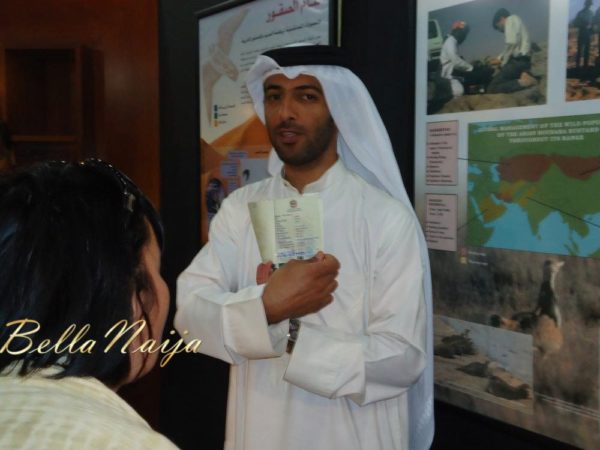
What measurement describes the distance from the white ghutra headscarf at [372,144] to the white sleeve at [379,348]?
0.18 meters

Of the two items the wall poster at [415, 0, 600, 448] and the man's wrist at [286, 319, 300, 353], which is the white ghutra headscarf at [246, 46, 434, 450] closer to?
the wall poster at [415, 0, 600, 448]

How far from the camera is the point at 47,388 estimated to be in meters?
0.73

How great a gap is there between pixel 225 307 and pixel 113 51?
2.76m

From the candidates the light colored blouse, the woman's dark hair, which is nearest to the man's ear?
the woman's dark hair

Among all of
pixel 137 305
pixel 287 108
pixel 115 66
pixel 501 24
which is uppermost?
pixel 115 66

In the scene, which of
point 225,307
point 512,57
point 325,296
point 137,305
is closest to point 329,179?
point 325,296

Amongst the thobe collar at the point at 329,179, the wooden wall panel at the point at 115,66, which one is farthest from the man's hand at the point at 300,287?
the wooden wall panel at the point at 115,66

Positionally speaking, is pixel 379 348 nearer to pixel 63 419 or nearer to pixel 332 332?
pixel 332 332

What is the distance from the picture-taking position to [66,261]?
79cm

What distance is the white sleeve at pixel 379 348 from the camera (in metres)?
1.68

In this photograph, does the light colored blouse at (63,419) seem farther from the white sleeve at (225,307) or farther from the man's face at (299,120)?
the man's face at (299,120)

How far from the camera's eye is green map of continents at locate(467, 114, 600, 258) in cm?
174

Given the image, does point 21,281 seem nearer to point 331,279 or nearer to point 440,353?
point 331,279

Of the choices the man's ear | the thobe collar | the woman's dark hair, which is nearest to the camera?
the woman's dark hair
